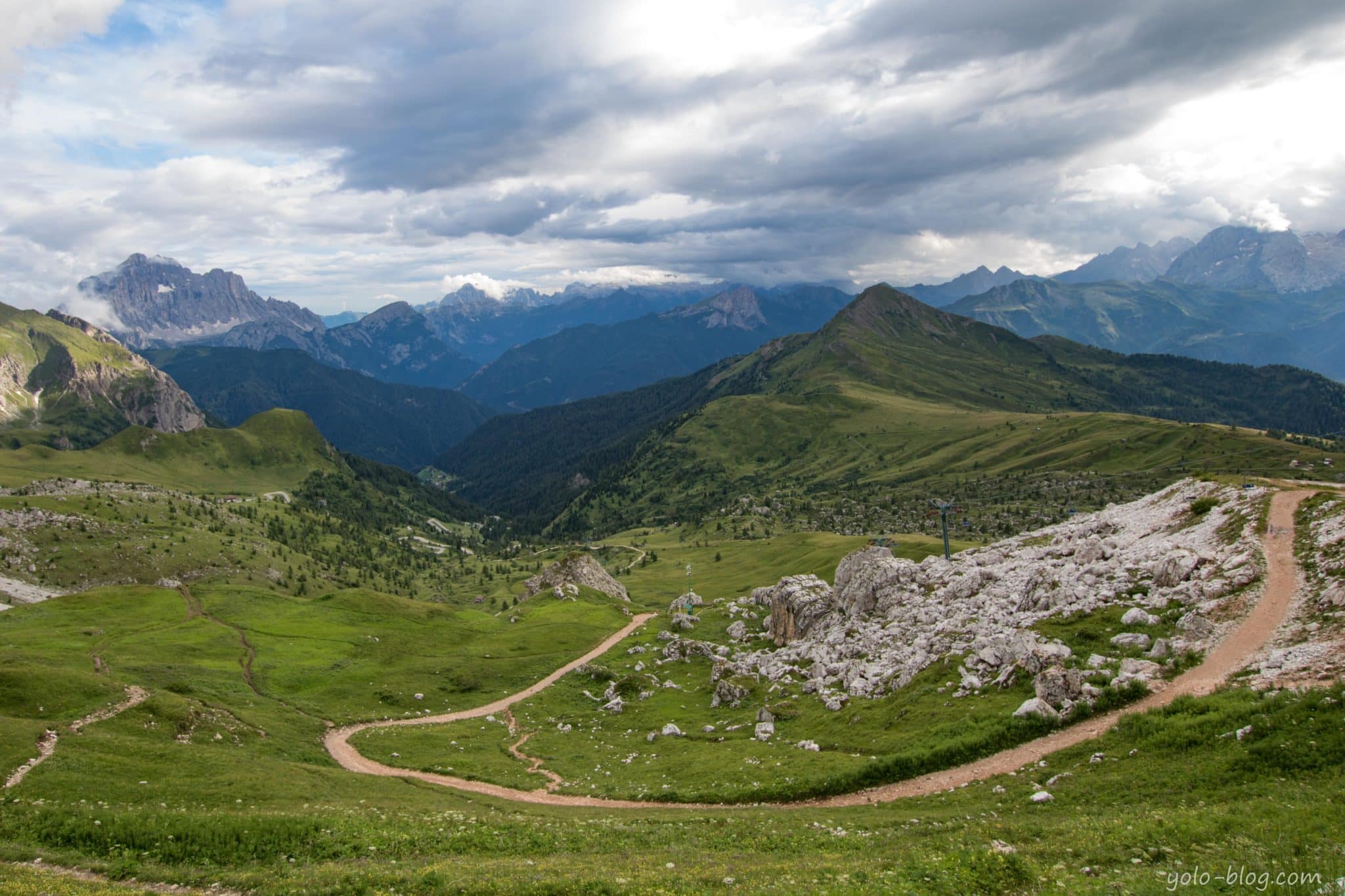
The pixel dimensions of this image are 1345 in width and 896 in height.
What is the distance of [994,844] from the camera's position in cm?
2634

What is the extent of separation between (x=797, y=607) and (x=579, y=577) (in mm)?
86852

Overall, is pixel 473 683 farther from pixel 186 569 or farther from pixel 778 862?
pixel 186 569

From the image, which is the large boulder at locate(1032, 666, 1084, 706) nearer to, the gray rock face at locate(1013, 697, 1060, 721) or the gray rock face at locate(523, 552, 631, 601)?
the gray rock face at locate(1013, 697, 1060, 721)

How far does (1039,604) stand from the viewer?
57469 mm

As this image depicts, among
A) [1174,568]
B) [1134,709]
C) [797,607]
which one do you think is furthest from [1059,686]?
[797,607]

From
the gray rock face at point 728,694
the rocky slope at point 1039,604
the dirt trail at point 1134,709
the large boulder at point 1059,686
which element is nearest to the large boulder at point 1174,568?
the rocky slope at point 1039,604

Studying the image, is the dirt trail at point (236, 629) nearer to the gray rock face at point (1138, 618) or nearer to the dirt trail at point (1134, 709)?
the dirt trail at point (1134, 709)

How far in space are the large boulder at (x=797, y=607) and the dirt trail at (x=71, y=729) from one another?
71.9 m

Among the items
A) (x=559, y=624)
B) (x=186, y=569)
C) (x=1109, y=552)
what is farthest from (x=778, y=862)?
(x=186, y=569)

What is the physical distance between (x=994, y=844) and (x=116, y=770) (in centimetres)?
5132

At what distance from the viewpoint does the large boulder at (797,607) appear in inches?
3597

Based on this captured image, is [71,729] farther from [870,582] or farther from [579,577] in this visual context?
[579,577]

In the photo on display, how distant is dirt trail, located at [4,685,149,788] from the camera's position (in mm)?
40938

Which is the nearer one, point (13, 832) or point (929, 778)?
point (13, 832)
